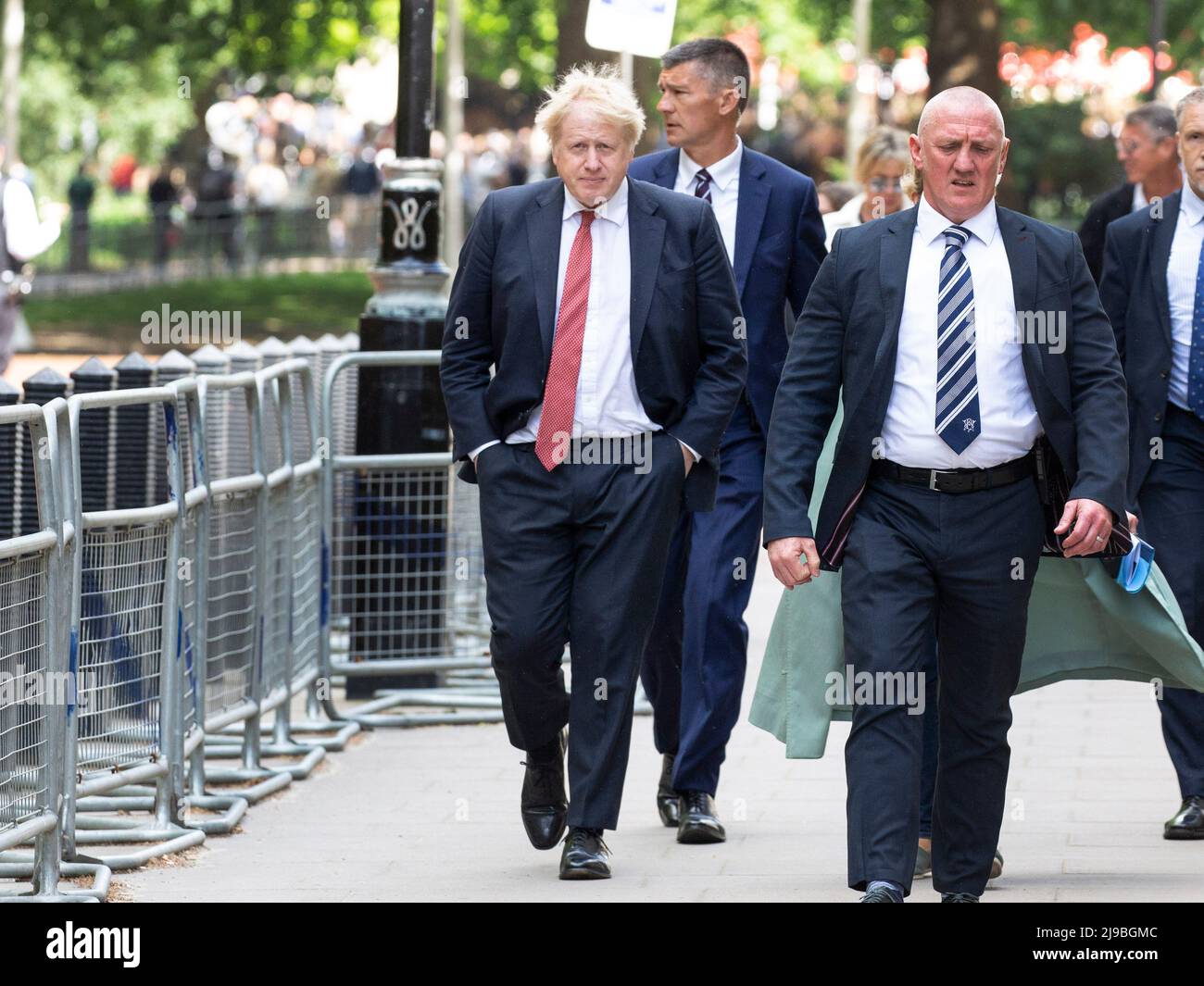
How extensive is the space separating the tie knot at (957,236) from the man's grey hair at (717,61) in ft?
5.97

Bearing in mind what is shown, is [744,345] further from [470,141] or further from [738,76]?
[470,141]

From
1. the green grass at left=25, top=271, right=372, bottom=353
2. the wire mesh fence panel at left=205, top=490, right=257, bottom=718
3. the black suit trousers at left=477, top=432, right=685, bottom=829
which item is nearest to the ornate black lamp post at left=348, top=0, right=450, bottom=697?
the wire mesh fence panel at left=205, top=490, right=257, bottom=718

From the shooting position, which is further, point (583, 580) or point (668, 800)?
point (668, 800)

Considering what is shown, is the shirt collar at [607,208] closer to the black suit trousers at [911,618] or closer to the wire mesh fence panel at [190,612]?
the black suit trousers at [911,618]

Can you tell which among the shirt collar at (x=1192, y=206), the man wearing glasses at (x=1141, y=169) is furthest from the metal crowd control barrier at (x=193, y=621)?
the man wearing glasses at (x=1141, y=169)

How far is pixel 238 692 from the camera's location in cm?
784

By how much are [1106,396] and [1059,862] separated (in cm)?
164

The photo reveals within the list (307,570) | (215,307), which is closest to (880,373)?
(307,570)

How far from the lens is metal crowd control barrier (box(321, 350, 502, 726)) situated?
29.8ft

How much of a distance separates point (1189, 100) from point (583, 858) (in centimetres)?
282

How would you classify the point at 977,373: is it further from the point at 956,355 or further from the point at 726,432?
the point at 726,432

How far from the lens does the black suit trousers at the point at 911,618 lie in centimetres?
538

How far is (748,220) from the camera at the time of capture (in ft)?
23.4
